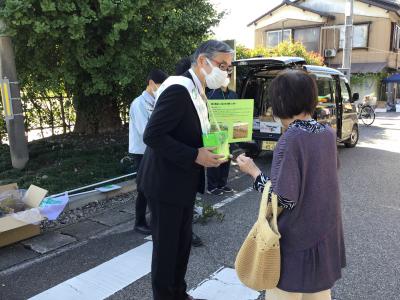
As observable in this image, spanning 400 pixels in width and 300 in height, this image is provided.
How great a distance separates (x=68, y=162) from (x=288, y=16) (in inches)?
995

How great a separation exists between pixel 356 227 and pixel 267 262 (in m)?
3.05

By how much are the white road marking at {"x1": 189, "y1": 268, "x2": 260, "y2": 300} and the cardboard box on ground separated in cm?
201

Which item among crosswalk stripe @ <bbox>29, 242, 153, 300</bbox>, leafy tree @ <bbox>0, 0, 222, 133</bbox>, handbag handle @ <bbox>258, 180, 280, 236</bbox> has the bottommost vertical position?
crosswalk stripe @ <bbox>29, 242, 153, 300</bbox>

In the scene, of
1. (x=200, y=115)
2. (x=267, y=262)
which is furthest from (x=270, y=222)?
(x=200, y=115)

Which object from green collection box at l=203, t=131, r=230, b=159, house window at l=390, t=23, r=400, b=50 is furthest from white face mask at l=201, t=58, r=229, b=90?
house window at l=390, t=23, r=400, b=50

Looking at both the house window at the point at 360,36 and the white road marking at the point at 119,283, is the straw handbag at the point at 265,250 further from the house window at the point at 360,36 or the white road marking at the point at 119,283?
the house window at the point at 360,36

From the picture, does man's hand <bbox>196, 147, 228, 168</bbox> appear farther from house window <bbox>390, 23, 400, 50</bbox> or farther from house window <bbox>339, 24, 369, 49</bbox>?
house window <bbox>390, 23, 400, 50</bbox>

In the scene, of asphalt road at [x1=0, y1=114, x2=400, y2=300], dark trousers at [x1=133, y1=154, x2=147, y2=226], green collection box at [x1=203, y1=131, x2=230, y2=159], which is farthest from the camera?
dark trousers at [x1=133, y1=154, x2=147, y2=226]

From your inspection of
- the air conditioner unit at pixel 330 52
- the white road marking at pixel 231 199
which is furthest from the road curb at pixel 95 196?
the air conditioner unit at pixel 330 52

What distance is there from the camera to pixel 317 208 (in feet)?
6.15

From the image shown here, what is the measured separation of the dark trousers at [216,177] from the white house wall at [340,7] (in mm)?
24168

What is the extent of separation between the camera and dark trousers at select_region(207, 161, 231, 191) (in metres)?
5.84

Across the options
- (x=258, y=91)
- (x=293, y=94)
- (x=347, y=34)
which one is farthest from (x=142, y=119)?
(x=347, y=34)

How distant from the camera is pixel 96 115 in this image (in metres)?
8.69
